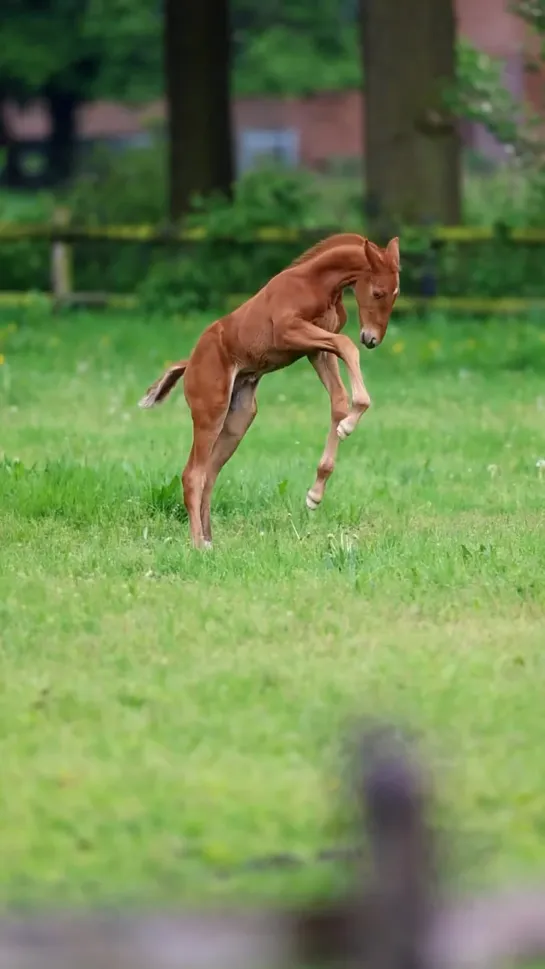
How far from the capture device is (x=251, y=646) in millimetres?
6488

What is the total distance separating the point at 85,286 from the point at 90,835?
19977 millimetres

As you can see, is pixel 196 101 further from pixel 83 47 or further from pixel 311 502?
pixel 311 502

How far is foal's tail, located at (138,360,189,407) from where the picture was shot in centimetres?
→ 885

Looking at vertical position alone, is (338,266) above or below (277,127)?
above

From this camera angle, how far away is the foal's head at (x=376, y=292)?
27.0 feet

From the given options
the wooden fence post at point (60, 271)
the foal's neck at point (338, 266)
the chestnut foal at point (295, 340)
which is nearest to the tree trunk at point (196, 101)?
the wooden fence post at point (60, 271)

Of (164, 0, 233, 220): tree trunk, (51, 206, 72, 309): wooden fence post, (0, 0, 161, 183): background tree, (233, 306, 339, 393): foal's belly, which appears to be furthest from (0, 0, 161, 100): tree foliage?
(233, 306, 339, 393): foal's belly

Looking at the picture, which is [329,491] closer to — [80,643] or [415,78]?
[80,643]

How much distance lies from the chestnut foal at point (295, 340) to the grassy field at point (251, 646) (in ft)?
1.25

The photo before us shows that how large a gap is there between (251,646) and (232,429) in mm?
2515

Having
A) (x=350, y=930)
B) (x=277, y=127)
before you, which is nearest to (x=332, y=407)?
(x=350, y=930)

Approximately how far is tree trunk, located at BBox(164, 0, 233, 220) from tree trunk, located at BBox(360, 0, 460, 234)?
367cm

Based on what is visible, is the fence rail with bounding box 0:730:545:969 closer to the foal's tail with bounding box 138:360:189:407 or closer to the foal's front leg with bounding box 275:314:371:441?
the foal's front leg with bounding box 275:314:371:441

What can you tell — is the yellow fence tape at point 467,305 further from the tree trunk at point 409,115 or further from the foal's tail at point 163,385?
the foal's tail at point 163,385
